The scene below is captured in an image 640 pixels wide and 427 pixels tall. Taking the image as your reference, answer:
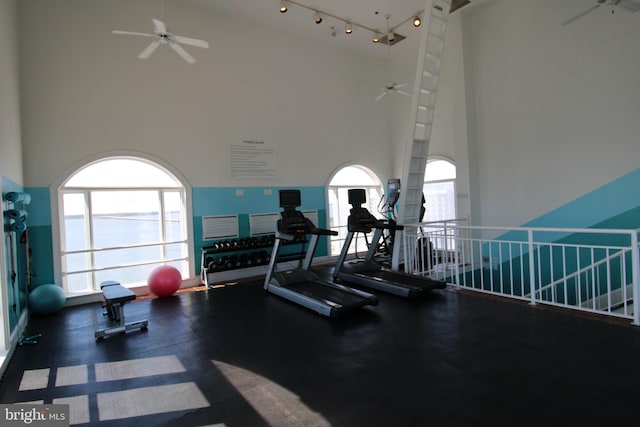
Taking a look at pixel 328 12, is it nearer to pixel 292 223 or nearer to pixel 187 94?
pixel 187 94

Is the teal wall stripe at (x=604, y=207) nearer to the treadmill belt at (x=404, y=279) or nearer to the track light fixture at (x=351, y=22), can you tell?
the treadmill belt at (x=404, y=279)

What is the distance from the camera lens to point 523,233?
7547 millimetres

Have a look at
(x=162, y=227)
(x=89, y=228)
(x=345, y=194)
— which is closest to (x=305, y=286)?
Answer: (x=162, y=227)

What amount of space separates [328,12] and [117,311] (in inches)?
270

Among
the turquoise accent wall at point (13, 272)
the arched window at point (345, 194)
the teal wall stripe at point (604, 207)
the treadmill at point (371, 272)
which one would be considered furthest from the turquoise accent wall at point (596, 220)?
the turquoise accent wall at point (13, 272)

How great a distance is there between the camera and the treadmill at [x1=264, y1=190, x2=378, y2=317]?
494cm

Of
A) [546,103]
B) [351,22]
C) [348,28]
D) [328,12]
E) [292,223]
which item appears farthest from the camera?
[351,22]

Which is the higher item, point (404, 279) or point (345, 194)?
point (345, 194)

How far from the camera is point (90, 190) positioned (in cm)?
621

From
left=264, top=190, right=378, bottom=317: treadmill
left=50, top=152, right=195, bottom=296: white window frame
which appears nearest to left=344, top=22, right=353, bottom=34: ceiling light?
left=264, top=190, right=378, bottom=317: treadmill

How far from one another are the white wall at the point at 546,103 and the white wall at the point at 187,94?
9.65 ft

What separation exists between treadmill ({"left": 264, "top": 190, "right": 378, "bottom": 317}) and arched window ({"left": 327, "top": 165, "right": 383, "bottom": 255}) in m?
2.97

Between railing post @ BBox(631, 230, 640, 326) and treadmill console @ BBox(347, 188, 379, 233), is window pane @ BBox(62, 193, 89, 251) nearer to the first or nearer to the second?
treadmill console @ BBox(347, 188, 379, 233)

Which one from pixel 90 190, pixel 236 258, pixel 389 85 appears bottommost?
pixel 236 258
